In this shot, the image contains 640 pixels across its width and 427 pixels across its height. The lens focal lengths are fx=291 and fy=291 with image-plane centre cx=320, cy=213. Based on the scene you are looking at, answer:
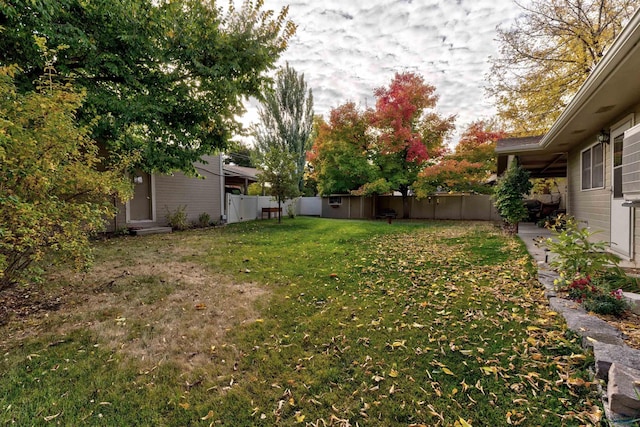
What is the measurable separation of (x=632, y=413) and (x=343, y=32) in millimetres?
9266

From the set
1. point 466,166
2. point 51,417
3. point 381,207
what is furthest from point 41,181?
point 381,207

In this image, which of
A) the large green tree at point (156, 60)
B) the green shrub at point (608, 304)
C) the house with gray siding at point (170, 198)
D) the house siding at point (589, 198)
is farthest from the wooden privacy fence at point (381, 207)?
the green shrub at point (608, 304)

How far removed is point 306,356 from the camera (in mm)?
2428

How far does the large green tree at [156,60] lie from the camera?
4930 mm

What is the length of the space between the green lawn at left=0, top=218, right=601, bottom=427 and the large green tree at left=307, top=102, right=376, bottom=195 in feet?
35.1

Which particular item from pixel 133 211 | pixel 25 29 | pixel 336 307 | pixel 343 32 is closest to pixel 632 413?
pixel 336 307

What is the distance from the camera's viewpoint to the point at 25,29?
4.60m

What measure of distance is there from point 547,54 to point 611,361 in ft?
46.3

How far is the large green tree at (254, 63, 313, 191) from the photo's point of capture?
70.6 feet

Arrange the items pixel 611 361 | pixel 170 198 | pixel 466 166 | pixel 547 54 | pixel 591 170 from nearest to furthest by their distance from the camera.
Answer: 1. pixel 611 361
2. pixel 591 170
3. pixel 170 198
4. pixel 547 54
5. pixel 466 166

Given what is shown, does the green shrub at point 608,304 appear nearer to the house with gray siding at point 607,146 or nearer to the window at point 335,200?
the house with gray siding at point 607,146

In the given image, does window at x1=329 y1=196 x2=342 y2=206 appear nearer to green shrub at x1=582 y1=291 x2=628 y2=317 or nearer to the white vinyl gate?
the white vinyl gate

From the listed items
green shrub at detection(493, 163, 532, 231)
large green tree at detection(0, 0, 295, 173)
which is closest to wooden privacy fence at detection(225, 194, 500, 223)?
large green tree at detection(0, 0, 295, 173)

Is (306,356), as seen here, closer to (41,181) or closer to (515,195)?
(41,181)
